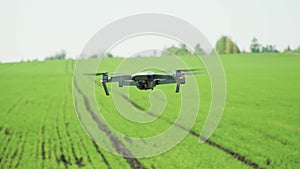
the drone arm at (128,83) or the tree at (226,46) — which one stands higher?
the tree at (226,46)

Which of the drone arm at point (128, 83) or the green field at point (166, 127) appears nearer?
the drone arm at point (128, 83)

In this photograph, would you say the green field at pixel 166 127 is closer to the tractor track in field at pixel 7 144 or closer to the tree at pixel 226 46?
the tractor track in field at pixel 7 144

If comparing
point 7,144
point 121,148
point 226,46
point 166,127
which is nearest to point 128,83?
point 121,148

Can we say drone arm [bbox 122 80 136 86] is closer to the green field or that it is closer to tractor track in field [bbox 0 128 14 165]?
the green field

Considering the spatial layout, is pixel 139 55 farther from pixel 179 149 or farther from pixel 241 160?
pixel 179 149

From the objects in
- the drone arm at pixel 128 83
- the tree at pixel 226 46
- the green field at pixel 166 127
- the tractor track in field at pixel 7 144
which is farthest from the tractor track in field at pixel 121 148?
the tree at pixel 226 46

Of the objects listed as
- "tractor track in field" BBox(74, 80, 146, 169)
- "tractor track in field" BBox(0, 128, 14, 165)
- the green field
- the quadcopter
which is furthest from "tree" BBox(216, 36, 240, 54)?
the quadcopter

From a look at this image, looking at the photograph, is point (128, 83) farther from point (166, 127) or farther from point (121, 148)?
point (166, 127)
